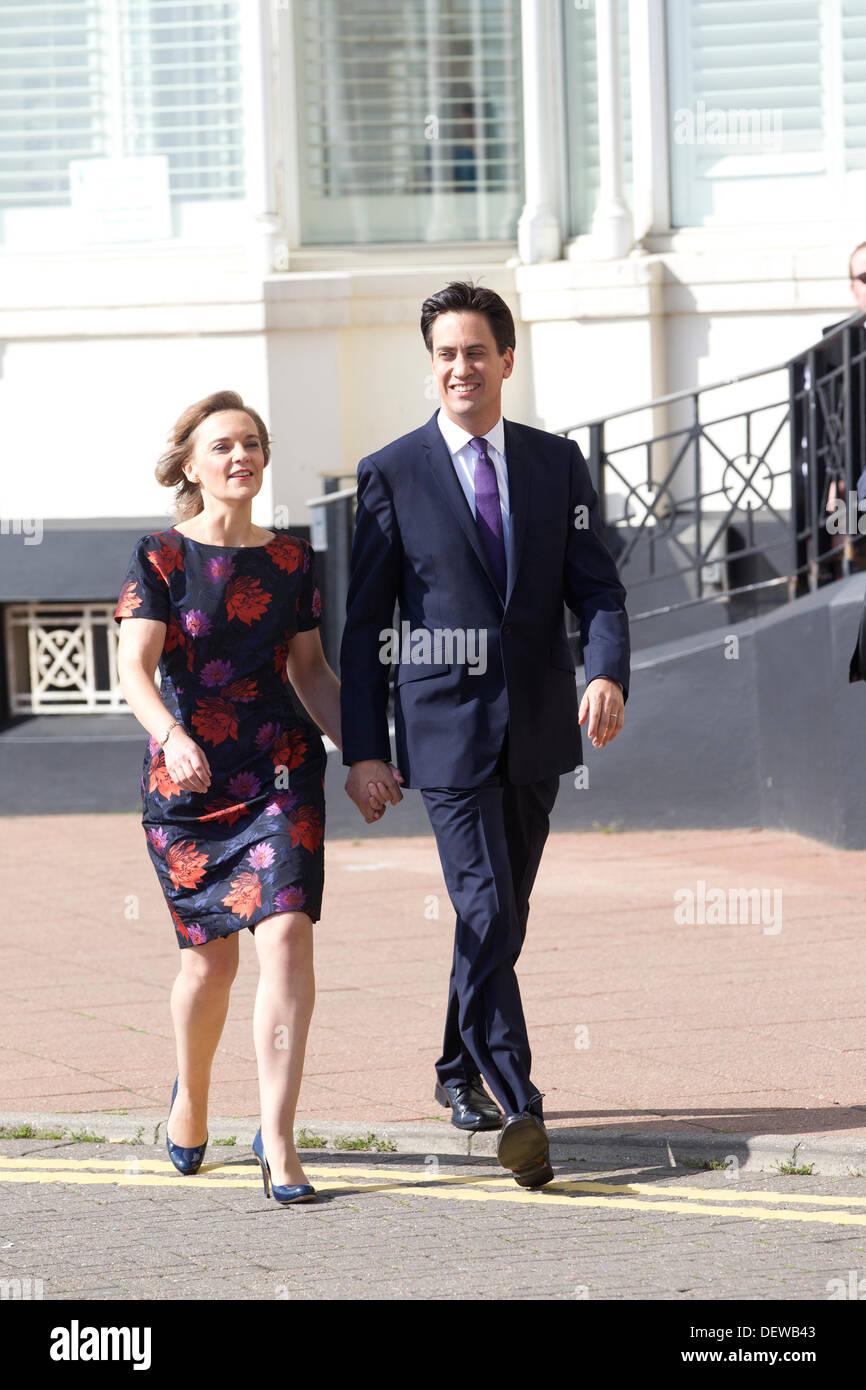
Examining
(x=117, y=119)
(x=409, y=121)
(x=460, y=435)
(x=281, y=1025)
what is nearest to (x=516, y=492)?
(x=460, y=435)

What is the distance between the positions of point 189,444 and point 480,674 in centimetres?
97

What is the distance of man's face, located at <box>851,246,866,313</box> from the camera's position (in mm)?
7129

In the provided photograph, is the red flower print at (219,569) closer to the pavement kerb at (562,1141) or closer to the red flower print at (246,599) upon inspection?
the red flower print at (246,599)

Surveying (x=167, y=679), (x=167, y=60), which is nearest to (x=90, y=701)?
(x=167, y=60)

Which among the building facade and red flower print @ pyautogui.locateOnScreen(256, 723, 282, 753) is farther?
the building facade

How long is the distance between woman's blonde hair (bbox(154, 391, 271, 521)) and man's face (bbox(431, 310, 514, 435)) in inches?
19.6

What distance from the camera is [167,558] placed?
5266 millimetres

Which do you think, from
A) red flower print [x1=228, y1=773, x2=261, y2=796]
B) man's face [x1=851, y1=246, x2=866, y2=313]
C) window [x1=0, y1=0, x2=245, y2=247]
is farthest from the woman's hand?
window [x1=0, y1=0, x2=245, y2=247]

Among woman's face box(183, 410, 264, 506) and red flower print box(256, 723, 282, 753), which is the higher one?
woman's face box(183, 410, 264, 506)

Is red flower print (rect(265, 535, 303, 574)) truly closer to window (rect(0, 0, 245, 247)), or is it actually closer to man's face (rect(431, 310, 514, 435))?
man's face (rect(431, 310, 514, 435))

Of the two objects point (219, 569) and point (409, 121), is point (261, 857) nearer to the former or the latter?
point (219, 569)

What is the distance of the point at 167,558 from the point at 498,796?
1043 mm

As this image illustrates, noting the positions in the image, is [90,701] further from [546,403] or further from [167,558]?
[167,558]
